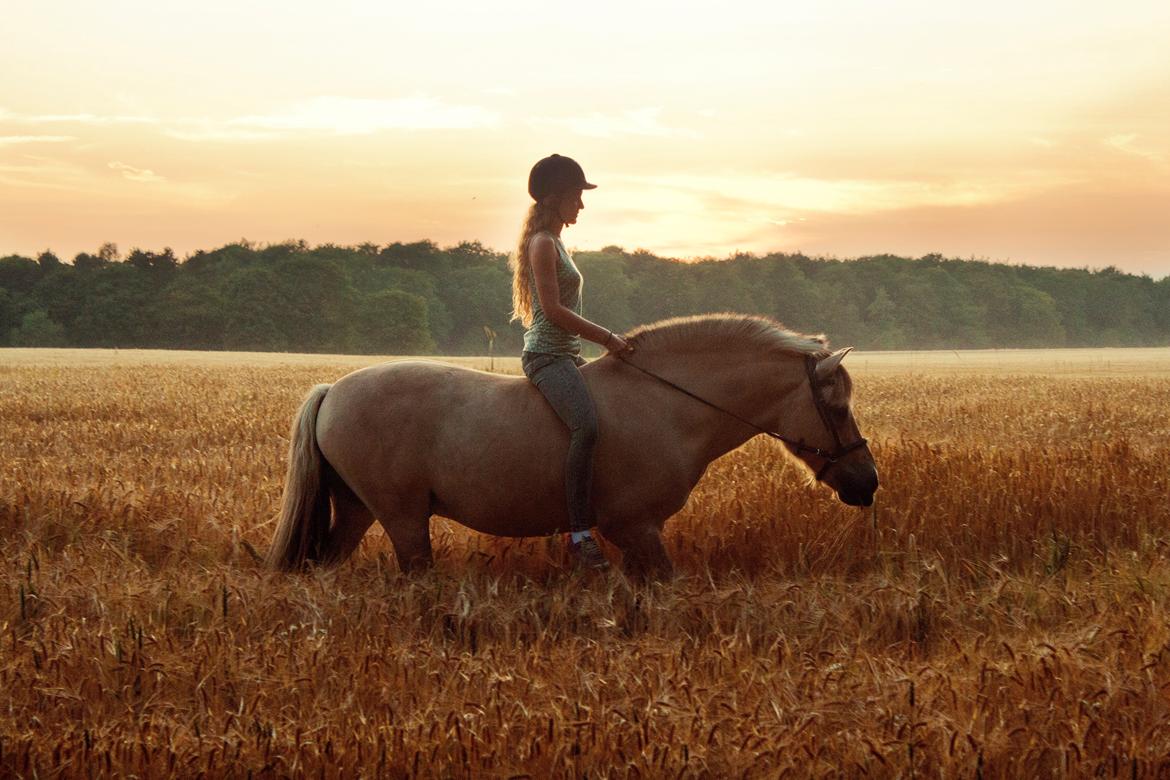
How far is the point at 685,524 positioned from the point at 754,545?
1.49 feet

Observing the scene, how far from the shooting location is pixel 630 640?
4.72 meters

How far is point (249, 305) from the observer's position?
73.3 m

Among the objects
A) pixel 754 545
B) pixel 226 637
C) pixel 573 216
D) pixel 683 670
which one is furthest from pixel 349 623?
pixel 754 545

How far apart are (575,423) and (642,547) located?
29.7 inches

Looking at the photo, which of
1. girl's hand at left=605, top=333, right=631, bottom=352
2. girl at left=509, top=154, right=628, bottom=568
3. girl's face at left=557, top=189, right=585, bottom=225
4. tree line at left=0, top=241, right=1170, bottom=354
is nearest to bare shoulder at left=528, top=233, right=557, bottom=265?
girl at left=509, top=154, right=628, bottom=568

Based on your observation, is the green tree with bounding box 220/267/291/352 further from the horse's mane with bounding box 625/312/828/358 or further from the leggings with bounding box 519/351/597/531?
the leggings with bounding box 519/351/597/531

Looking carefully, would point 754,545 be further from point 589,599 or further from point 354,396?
point 354,396

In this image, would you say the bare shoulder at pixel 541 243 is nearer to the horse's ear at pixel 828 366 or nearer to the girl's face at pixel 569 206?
the girl's face at pixel 569 206

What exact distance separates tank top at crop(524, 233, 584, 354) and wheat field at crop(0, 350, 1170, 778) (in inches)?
47.6

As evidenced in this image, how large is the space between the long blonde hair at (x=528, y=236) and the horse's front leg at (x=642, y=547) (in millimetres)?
1170

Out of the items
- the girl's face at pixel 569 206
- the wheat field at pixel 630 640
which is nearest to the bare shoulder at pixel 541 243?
the girl's face at pixel 569 206

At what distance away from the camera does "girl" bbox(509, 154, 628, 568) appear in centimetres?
539

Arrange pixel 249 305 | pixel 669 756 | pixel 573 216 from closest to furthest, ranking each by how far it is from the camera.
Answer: pixel 669 756
pixel 573 216
pixel 249 305

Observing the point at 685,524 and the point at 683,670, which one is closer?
the point at 683,670
